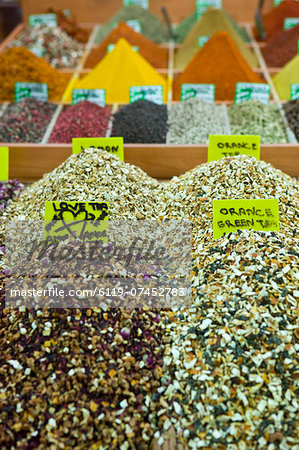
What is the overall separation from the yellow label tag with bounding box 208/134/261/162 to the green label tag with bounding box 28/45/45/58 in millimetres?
1703

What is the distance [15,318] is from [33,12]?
3.19 m

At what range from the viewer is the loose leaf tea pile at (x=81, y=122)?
223cm

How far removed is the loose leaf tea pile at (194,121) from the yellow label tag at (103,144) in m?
0.33

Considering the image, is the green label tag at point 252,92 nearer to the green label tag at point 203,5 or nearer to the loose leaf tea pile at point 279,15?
the loose leaf tea pile at point 279,15

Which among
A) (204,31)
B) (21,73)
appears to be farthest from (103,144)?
(204,31)

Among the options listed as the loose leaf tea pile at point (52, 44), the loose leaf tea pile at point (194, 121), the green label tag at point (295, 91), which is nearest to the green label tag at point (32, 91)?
the loose leaf tea pile at point (52, 44)

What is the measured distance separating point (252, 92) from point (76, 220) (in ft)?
5.03

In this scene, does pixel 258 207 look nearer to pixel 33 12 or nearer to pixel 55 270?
pixel 55 270

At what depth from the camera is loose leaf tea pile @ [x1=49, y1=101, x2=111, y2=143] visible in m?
2.23

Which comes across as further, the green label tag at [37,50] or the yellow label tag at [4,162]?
the green label tag at [37,50]

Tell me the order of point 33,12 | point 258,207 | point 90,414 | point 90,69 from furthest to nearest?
point 33,12 → point 90,69 → point 258,207 → point 90,414

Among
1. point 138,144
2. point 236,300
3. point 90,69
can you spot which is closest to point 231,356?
point 236,300

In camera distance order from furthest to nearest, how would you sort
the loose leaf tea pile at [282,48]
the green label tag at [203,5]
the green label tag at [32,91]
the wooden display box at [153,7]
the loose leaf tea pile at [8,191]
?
the wooden display box at [153,7], the green label tag at [203,5], the loose leaf tea pile at [282,48], the green label tag at [32,91], the loose leaf tea pile at [8,191]

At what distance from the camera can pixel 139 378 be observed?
46.2 inches
